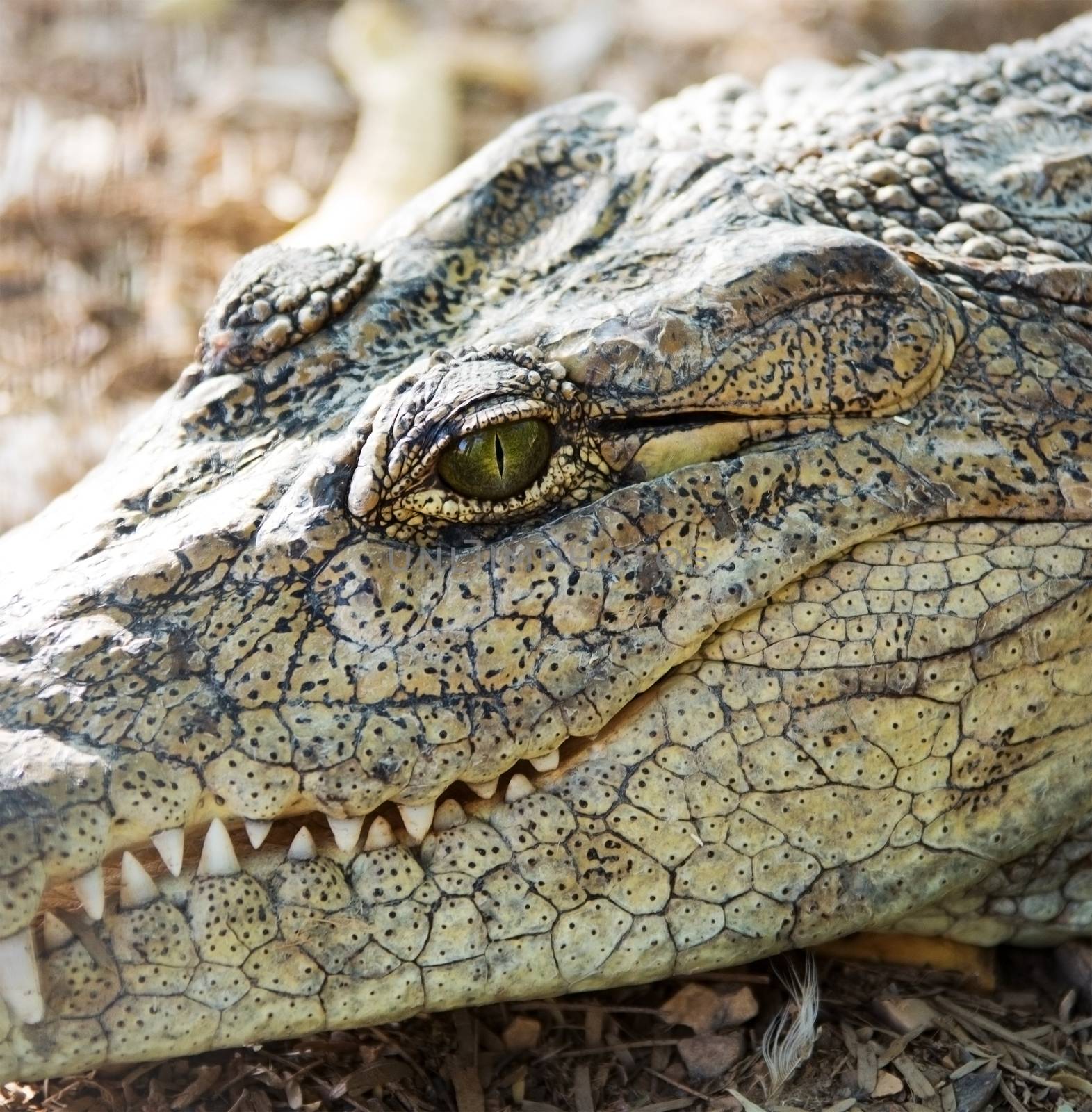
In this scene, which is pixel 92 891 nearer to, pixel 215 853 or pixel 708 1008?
pixel 215 853

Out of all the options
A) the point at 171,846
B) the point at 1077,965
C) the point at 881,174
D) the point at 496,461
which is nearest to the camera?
the point at 171,846

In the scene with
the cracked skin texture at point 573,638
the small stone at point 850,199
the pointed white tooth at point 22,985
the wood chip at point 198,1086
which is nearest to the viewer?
the pointed white tooth at point 22,985

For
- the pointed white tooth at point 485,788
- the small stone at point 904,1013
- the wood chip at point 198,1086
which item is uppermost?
the pointed white tooth at point 485,788

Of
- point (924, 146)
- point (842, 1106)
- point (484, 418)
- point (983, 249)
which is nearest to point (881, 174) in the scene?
point (924, 146)

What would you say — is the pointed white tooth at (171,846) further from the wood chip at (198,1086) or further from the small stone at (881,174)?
the small stone at (881,174)

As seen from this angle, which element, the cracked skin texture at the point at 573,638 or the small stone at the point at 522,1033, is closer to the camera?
the cracked skin texture at the point at 573,638

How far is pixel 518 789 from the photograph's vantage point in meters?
2.34

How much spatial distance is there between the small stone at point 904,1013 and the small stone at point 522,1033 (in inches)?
25.9

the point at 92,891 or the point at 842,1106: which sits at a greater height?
the point at 92,891

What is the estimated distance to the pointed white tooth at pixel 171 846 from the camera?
2.16 meters

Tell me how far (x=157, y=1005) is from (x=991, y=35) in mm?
5743

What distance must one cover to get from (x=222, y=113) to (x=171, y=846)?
4.92 m

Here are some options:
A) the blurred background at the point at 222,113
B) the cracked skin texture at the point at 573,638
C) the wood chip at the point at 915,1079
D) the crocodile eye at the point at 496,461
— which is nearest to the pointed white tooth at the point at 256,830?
the cracked skin texture at the point at 573,638

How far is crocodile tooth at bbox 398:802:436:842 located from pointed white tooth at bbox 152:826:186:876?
1.18 feet
